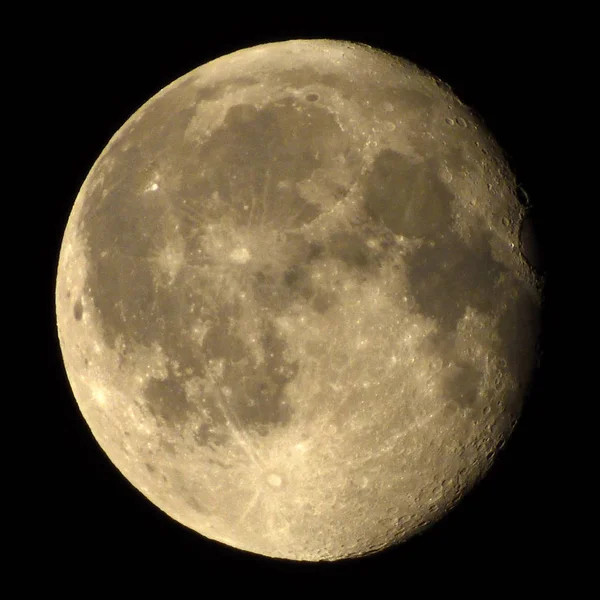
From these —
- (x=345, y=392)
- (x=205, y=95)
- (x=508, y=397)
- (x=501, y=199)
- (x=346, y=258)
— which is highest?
(x=205, y=95)

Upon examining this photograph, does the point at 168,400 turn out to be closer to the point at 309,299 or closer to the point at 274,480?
the point at 274,480

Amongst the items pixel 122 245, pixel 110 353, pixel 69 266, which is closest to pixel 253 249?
pixel 122 245

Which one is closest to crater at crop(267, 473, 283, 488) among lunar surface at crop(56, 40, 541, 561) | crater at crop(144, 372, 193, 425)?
lunar surface at crop(56, 40, 541, 561)

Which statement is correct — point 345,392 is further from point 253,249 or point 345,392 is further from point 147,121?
point 147,121

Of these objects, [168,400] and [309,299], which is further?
[168,400]

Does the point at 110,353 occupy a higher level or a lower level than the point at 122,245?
lower

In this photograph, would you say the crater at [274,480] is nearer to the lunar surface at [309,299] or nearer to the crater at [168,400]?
the lunar surface at [309,299]

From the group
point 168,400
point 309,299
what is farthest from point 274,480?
point 309,299

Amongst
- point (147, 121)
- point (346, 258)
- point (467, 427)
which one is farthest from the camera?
point (147, 121)

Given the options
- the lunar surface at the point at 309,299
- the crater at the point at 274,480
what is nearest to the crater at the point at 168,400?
the lunar surface at the point at 309,299
